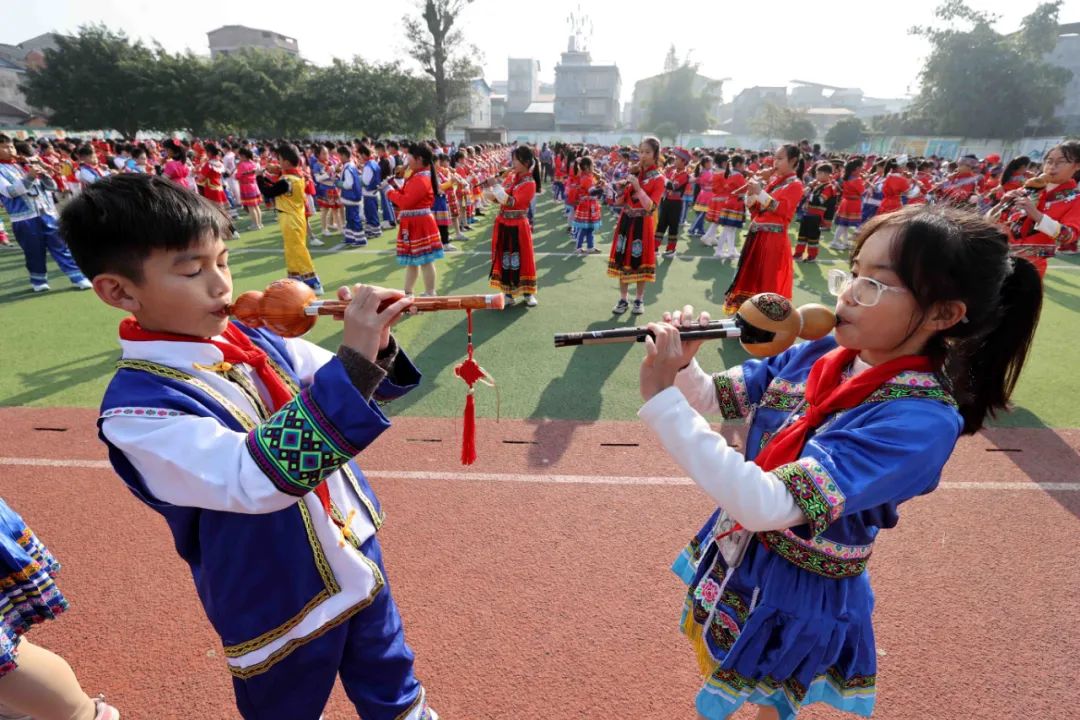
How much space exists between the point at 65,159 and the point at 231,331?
17.0 m

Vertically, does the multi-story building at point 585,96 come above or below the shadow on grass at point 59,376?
above

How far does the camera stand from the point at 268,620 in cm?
144

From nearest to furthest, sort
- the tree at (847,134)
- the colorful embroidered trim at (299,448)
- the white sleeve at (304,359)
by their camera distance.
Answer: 1. the colorful embroidered trim at (299,448)
2. the white sleeve at (304,359)
3. the tree at (847,134)

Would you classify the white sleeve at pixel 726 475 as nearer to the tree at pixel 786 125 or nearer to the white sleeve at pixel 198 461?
the white sleeve at pixel 198 461

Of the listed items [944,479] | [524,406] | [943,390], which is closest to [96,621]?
[524,406]

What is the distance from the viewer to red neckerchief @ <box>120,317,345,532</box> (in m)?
1.37

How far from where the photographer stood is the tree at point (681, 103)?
6309cm

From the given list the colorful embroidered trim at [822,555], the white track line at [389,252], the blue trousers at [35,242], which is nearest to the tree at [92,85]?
the white track line at [389,252]

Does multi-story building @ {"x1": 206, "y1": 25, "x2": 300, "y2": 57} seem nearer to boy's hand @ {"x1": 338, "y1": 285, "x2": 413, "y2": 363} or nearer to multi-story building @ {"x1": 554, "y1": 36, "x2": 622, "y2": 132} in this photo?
multi-story building @ {"x1": 554, "y1": 36, "x2": 622, "y2": 132}

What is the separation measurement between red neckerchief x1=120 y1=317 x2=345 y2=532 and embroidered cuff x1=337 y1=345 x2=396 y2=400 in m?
0.41

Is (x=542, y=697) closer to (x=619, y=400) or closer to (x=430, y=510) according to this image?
(x=430, y=510)

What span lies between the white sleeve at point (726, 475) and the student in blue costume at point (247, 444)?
66 cm

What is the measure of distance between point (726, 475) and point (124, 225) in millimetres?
1489

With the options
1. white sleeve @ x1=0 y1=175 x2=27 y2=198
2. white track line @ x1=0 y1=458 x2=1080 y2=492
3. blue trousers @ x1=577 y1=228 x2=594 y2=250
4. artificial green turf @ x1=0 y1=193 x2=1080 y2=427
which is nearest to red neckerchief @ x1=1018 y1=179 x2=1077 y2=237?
artificial green turf @ x1=0 y1=193 x2=1080 y2=427
